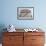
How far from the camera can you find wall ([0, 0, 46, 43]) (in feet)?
14.1

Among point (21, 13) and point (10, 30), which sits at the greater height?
point (21, 13)

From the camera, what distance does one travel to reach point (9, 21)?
433 cm

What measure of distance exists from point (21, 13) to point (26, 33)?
Answer: 813mm

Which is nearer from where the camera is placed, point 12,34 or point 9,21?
point 12,34

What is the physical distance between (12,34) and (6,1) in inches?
45.7

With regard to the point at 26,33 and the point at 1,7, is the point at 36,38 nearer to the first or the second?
the point at 26,33

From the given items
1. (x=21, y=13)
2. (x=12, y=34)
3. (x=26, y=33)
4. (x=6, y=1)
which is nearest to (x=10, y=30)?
(x=12, y=34)

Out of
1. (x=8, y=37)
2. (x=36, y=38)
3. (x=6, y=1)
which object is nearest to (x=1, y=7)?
(x=6, y=1)

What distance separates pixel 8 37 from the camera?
381 centimetres

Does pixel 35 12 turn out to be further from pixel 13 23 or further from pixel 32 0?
pixel 13 23

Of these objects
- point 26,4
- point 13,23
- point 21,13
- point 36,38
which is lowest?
point 36,38

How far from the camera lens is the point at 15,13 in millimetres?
4305

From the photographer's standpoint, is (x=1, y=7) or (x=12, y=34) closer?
(x=12, y=34)

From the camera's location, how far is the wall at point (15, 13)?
14.1 ft
